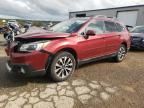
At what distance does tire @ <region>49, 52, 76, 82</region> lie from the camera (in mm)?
4375

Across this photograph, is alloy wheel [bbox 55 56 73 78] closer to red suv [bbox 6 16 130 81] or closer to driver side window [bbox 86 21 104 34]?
red suv [bbox 6 16 130 81]

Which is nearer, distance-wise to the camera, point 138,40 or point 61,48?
point 61,48

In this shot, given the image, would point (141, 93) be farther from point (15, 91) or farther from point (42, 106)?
point (15, 91)

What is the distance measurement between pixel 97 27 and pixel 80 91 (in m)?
2.31

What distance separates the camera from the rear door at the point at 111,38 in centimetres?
599

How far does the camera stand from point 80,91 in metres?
4.16

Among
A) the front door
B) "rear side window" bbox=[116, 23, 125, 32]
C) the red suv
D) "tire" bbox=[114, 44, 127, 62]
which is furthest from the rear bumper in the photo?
"rear side window" bbox=[116, 23, 125, 32]

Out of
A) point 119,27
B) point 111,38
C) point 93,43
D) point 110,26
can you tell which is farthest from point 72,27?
point 119,27

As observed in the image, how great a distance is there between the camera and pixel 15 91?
404 cm

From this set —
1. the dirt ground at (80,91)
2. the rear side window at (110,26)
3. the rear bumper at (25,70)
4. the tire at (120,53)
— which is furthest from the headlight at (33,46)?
the tire at (120,53)

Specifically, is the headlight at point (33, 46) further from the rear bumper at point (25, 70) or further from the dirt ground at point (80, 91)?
the dirt ground at point (80, 91)

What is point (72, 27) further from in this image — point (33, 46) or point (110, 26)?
point (110, 26)

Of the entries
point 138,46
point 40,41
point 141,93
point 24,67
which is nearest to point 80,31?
point 40,41

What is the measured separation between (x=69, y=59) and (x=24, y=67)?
3.86ft
